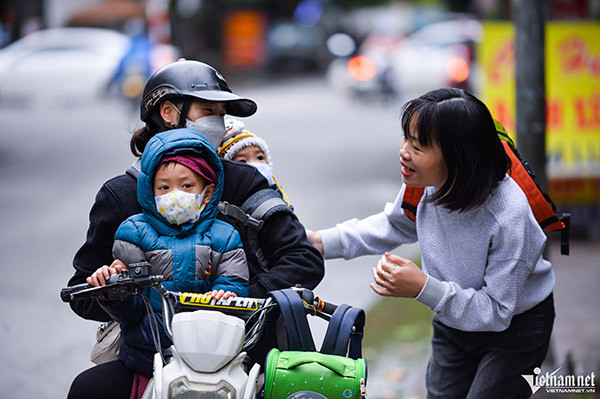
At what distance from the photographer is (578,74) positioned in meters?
8.43

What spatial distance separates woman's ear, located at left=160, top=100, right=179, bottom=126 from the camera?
3.28 m

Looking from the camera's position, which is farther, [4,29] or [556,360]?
[4,29]

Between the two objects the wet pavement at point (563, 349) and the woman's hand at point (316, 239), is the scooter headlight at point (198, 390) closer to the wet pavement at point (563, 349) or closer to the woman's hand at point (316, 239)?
the woman's hand at point (316, 239)

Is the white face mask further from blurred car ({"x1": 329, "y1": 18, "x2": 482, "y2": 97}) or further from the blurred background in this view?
blurred car ({"x1": 329, "y1": 18, "x2": 482, "y2": 97})

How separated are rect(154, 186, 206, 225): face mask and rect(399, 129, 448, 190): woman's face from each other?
2.49ft

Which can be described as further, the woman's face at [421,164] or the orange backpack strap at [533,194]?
the orange backpack strap at [533,194]

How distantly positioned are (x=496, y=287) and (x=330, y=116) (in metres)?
18.2

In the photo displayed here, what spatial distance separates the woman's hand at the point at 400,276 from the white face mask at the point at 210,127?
822 millimetres

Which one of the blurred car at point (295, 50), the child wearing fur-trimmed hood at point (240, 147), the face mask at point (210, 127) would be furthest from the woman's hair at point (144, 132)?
the blurred car at point (295, 50)

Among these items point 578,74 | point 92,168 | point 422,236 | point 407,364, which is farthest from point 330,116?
point 422,236

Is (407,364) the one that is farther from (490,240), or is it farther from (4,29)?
(4,29)

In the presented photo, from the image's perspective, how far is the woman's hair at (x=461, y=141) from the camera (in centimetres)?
299

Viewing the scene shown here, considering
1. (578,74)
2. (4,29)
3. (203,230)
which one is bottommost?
(203,230)

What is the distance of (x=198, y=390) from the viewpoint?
246 centimetres
